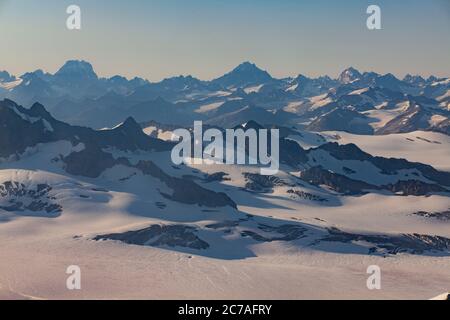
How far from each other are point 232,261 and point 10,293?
7338cm

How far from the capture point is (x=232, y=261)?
630 feet

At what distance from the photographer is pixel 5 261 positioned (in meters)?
178

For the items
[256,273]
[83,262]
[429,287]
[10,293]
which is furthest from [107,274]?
[429,287]
